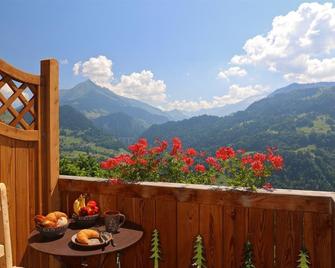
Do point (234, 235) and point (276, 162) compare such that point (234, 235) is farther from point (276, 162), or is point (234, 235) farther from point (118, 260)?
point (118, 260)

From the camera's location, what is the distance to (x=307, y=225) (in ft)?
7.16

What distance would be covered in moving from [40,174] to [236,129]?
8949 centimetres

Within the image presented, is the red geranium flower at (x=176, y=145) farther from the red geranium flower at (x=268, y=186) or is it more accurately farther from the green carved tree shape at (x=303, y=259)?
the green carved tree shape at (x=303, y=259)

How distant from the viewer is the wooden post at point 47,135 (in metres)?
2.91

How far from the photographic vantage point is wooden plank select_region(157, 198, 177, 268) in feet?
8.40

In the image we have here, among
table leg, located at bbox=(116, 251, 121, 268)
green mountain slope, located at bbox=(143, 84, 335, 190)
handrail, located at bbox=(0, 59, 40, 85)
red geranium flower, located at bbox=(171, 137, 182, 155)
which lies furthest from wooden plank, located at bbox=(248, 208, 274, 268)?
green mountain slope, located at bbox=(143, 84, 335, 190)

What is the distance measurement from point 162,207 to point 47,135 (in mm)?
1241

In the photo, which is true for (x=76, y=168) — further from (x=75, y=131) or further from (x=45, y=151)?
(x=75, y=131)

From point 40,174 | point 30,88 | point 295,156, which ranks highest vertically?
point 30,88

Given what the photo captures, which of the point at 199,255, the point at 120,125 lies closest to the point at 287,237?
the point at 199,255

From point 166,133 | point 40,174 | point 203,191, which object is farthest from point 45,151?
point 166,133

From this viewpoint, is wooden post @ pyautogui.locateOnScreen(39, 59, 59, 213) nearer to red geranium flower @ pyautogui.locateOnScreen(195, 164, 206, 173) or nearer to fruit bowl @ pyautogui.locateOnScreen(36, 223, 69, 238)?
fruit bowl @ pyautogui.locateOnScreen(36, 223, 69, 238)

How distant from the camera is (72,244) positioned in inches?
84.2

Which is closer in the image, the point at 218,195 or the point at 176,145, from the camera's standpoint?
the point at 218,195
